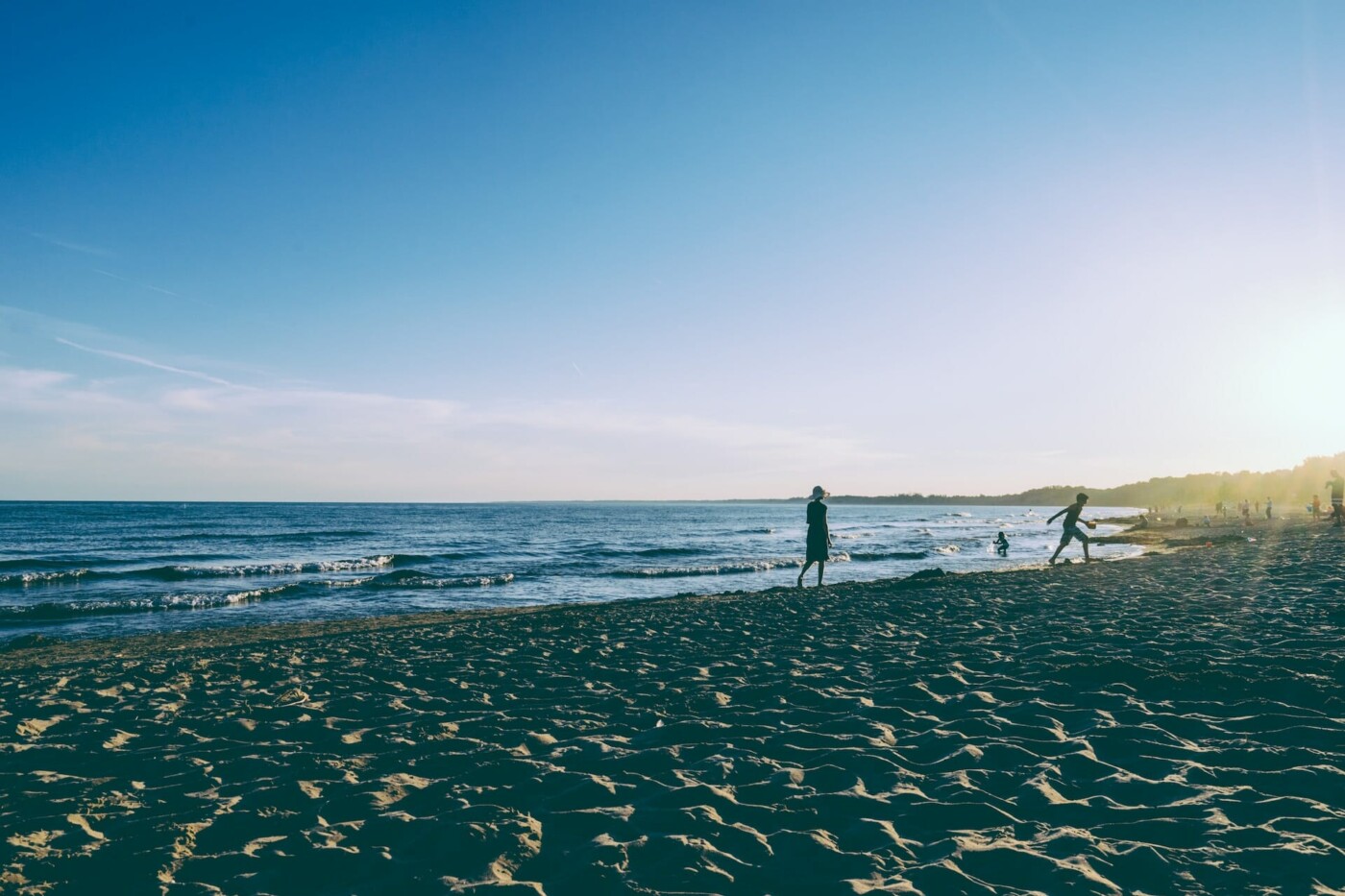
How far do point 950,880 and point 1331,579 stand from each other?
46.8ft

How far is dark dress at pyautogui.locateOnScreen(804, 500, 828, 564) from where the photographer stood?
1642cm

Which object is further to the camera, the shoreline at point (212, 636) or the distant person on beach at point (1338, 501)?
the distant person on beach at point (1338, 501)

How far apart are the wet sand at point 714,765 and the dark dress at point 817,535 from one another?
23.0 feet

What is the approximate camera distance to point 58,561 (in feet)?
94.3

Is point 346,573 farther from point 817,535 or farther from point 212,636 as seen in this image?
point 817,535

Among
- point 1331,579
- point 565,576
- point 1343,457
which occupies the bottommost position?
point 565,576

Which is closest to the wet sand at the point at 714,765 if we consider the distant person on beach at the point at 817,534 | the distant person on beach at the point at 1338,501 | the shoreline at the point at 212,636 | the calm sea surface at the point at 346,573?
the shoreline at the point at 212,636

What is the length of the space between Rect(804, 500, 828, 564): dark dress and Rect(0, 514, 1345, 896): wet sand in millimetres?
7004

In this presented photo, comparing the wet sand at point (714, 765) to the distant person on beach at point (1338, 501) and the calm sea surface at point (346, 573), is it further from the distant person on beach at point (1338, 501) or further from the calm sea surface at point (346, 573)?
the distant person on beach at point (1338, 501)

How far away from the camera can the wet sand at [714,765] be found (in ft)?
11.4

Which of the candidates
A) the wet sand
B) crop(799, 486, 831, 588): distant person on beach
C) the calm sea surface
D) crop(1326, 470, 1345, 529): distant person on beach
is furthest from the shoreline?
crop(1326, 470, 1345, 529): distant person on beach

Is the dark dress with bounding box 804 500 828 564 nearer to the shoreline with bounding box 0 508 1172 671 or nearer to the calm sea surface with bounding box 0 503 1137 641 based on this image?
the shoreline with bounding box 0 508 1172 671

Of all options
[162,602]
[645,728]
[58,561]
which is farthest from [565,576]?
[58,561]

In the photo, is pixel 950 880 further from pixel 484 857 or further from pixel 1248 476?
pixel 1248 476
